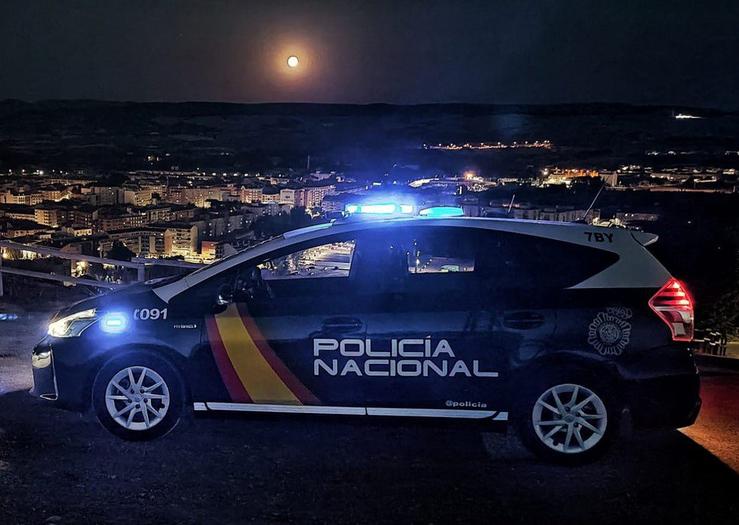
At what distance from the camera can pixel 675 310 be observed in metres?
4.58

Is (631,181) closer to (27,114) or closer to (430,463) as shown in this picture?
(430,463)

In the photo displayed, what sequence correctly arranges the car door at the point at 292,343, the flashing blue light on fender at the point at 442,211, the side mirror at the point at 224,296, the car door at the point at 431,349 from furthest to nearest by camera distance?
the flashing blue light on fender at the point at 442,211 < the side mirror at the point at 224,296 < the car door at the point at 292,343 < the car door at the point at 431,349

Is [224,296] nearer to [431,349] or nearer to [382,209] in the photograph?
[431,349]

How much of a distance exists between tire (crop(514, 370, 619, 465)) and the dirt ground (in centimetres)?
12

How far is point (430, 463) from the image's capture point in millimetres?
4750

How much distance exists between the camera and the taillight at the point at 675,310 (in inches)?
180

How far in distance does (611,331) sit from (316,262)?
197 centimetres

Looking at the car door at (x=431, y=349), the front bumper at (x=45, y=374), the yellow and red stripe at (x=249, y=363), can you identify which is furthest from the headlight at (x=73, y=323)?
the car door at (x=431, y=349)

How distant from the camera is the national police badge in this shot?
459 centimetres

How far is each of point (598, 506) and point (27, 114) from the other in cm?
6774

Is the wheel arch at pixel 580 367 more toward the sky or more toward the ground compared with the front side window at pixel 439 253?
more toward the ground

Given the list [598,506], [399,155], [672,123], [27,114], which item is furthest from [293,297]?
[27,114]

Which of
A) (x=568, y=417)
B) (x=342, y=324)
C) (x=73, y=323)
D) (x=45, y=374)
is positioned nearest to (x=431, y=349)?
(x=342, y=324)

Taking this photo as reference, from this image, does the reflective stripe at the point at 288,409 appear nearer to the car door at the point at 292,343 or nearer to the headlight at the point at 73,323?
the car door at the point at 292,343
